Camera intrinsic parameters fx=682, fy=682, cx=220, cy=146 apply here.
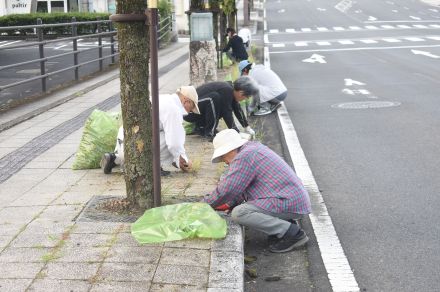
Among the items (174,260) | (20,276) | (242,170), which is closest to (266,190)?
(242,170)

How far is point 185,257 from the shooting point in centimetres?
462

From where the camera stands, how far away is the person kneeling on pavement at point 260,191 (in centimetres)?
528

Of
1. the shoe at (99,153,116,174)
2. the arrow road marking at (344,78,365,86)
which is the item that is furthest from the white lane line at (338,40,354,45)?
the shoe at (99,153,116,174)

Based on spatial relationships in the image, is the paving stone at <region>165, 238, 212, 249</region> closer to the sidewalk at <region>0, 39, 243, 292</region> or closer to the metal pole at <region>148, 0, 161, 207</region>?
the sidewalk at <region>0, 39, 243, 292</region>

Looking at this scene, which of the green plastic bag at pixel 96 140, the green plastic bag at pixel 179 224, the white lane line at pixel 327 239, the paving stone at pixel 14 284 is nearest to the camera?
the paving stone at pixel 14 284

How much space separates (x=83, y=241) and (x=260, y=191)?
4.69 ft

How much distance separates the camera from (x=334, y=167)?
27.1ft

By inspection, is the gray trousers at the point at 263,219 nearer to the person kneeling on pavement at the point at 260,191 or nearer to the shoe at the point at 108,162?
the person kneeling on pavement at the point at 260,191

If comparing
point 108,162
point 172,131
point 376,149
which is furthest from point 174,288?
point 376,149

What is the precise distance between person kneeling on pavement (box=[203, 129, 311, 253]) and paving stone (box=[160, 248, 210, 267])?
71 cm

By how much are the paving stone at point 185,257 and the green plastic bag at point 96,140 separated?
312 cm

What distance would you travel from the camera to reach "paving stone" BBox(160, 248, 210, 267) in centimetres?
452

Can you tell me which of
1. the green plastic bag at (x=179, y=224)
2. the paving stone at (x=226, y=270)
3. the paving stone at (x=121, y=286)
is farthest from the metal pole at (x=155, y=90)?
the paving stone at (x=121, y=286)

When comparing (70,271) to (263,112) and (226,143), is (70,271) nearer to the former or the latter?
(226,143)
